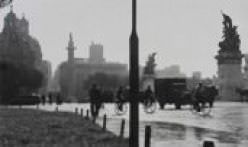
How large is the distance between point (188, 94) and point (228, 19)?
39.6 meters

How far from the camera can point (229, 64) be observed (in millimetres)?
84125

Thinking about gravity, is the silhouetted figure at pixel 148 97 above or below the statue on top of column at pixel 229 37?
below

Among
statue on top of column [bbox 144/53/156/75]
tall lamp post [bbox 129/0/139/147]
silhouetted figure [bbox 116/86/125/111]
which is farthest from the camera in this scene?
statue on top of column [bbox 144/53/156/75]

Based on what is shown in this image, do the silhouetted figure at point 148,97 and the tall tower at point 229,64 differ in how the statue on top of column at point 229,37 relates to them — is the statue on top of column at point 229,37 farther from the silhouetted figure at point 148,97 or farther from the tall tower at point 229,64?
the silhouetted figure at point 148,97

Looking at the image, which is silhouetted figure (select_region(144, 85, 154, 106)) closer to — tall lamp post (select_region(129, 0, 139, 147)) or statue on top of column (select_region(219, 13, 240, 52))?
tall lamp post (select_region(129, 0, 139, 147))

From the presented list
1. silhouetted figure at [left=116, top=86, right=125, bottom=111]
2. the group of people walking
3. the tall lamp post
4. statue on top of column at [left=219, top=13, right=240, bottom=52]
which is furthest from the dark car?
the tall lamp post

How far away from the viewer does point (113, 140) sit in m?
18.2

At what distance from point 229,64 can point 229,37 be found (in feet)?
16.4

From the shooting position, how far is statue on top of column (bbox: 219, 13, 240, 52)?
86.6 meters

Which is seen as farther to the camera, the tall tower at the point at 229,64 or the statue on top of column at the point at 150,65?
the statue on top of column at the point at 150,65

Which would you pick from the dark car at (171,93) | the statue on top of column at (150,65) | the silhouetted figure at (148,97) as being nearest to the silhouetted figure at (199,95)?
the silhouetted figure at (148,97)

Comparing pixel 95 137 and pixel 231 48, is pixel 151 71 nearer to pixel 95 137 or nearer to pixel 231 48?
pixel 231 48

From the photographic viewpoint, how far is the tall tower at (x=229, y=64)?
84.1 meters

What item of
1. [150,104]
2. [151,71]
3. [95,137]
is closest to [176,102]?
[150,104]
